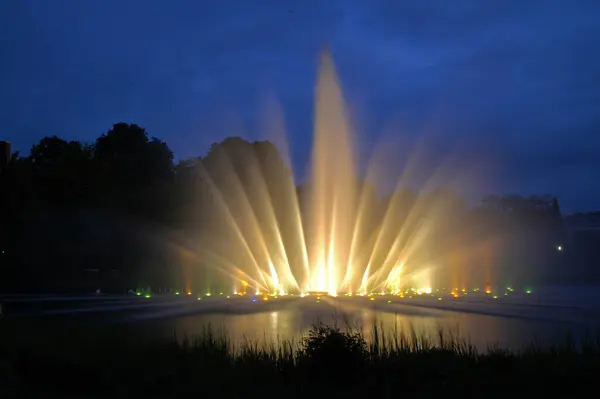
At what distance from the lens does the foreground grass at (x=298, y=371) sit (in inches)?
423

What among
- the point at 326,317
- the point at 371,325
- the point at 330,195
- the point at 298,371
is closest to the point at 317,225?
the point at 330,195

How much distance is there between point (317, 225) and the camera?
127 feet

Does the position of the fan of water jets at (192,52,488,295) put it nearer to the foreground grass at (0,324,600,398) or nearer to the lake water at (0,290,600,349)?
the lake water at (0,290,600,349)

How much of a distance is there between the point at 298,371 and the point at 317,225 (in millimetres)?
26623

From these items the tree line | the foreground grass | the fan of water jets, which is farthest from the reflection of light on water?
the tree line

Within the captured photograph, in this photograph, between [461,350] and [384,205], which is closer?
[461,350]

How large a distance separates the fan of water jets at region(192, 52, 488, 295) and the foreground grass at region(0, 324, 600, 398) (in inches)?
934

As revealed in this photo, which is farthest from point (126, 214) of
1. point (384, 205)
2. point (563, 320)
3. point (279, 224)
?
point (563, 320)

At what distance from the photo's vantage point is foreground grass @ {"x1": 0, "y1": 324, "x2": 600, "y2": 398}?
1075 centimetres

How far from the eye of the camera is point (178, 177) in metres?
60.8

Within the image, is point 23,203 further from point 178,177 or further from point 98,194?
point 178,177

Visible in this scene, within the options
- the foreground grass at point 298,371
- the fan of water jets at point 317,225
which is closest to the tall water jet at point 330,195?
the fan of water jets at point 317,225

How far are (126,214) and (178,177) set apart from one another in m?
10.2

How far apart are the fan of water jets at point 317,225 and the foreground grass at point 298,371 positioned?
23.7 metres
